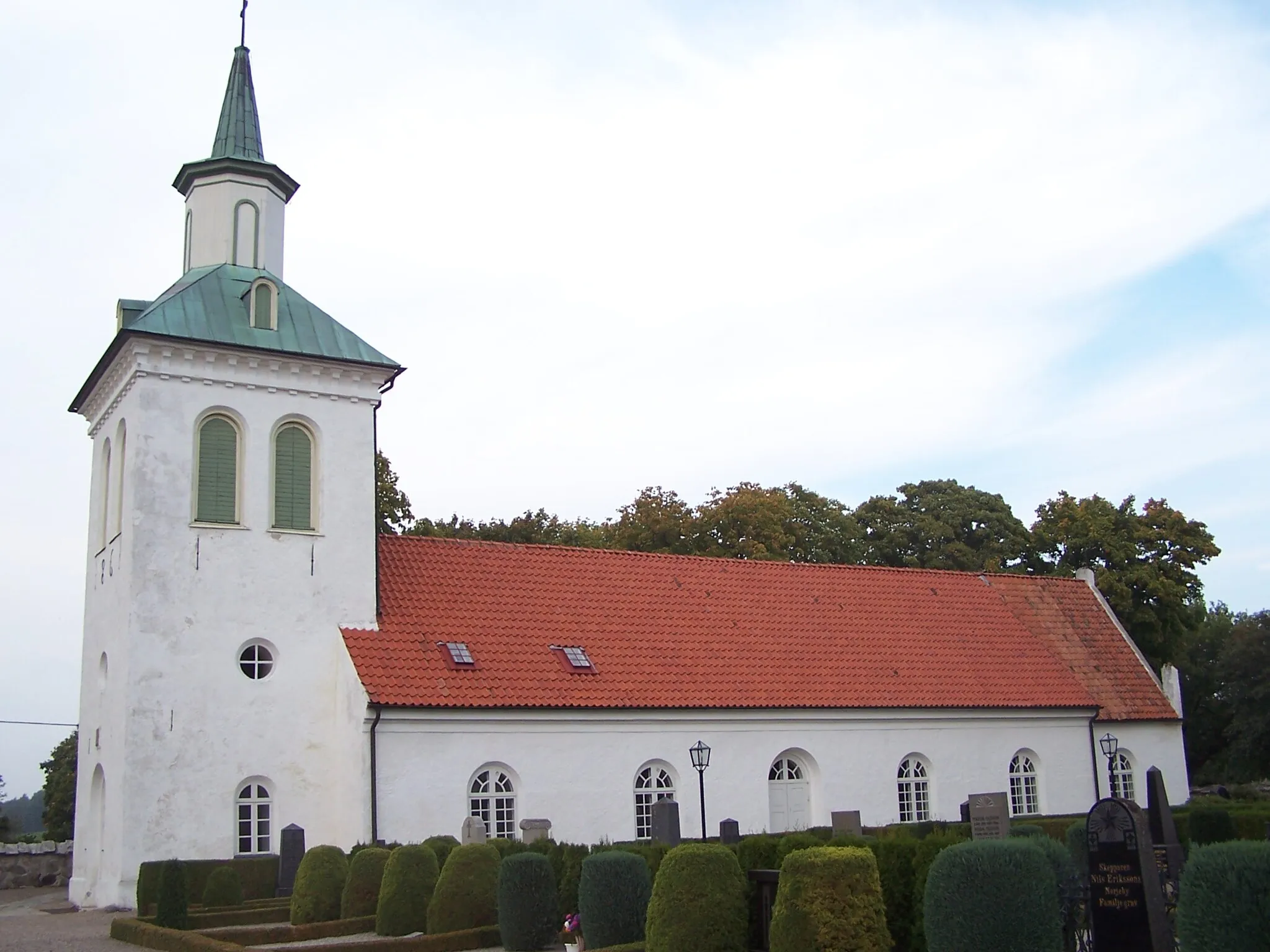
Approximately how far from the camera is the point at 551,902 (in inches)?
646

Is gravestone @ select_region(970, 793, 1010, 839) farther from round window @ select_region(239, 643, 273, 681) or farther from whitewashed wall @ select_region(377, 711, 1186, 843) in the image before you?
round window @ select_region(239, 643, 273, 681)

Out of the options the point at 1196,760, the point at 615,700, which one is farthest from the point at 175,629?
the point at 1196,760

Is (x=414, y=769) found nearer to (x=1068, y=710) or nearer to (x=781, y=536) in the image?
(x=1068, y=710)

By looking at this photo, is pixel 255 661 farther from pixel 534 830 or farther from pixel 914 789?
pixel 914 789

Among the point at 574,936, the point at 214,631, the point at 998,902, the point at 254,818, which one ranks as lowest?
the point at 574,936

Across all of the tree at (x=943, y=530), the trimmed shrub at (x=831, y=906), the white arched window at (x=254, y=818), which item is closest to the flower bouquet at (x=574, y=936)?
the trimmed shrub at (x=831, y=906)

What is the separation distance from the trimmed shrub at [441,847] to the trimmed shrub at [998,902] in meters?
8.38

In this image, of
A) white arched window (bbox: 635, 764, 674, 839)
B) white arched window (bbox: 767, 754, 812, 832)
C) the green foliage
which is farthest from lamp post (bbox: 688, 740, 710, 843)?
the green foliage

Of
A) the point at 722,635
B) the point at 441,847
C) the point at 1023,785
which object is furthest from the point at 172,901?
the point at 1023,785

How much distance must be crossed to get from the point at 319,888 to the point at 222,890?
276 cm

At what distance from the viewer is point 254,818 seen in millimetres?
22984

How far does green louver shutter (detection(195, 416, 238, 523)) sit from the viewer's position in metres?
23.9

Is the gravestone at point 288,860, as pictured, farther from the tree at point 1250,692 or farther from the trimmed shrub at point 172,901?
the tree at point 1250,692

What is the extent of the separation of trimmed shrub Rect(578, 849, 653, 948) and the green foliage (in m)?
3.34
